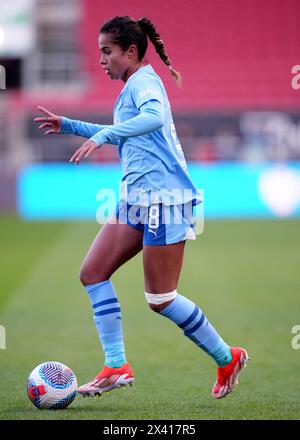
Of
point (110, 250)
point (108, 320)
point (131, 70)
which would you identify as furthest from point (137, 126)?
point (108, 320)

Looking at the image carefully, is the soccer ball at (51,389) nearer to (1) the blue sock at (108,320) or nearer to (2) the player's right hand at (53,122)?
(1) the blue sock at (108,320)

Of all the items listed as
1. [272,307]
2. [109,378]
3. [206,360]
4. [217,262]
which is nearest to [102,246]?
[109,378]

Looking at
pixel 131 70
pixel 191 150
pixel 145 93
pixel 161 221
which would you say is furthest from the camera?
pixel 191 150

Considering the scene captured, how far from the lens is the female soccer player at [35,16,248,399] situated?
16.1 feet

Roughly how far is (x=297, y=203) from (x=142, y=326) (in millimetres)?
13036

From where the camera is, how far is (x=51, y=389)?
16.2 ft

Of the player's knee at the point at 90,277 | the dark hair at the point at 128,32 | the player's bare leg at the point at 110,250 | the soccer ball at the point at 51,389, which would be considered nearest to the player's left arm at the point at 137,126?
the dark hair at the point at 128,32

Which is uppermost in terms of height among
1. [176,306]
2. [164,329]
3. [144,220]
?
Result: [144,220]

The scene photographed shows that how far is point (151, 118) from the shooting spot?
465 centimetres

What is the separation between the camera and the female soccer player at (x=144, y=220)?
4914mm

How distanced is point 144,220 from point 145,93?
73 cm

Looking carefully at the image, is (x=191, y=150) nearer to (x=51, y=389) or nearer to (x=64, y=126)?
(x=64, y=126)
